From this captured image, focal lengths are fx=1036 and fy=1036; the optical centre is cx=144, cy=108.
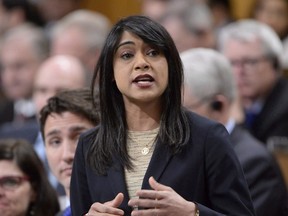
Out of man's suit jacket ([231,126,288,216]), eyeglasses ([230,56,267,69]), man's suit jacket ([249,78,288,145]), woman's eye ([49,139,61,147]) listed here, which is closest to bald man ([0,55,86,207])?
eyeglasses ([230,56,267,69])

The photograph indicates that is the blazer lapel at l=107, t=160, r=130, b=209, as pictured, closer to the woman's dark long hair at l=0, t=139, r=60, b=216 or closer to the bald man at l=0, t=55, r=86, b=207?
the woman's dark long hair at l=0, t=139, r=60, b=216

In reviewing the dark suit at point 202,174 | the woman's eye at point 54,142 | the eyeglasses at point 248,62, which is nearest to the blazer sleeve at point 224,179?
the dark suit at point 202,174

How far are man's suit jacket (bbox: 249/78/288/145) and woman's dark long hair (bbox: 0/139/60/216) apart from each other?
2048mm

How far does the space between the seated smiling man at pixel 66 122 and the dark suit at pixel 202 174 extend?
0.82 meters

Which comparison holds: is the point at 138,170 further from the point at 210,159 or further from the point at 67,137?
the point at 67,137

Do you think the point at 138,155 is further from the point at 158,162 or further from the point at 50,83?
the point at 50,83

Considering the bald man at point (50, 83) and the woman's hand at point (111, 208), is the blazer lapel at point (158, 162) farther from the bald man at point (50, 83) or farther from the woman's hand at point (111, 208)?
the bald man at point (50, 83)

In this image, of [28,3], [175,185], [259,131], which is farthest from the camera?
[28,3]

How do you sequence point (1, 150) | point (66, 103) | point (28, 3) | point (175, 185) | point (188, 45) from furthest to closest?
point (28, 3) < point (188, 45) < point (1, 150) < point (66, 103) < point (175, 185)

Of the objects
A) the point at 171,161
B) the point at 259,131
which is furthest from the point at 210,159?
the point at 259,131

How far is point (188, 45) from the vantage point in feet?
21.0

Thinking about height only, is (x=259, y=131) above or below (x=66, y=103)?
below

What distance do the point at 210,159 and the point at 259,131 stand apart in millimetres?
2931

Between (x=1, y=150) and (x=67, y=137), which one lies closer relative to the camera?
(x=67, y=137)
